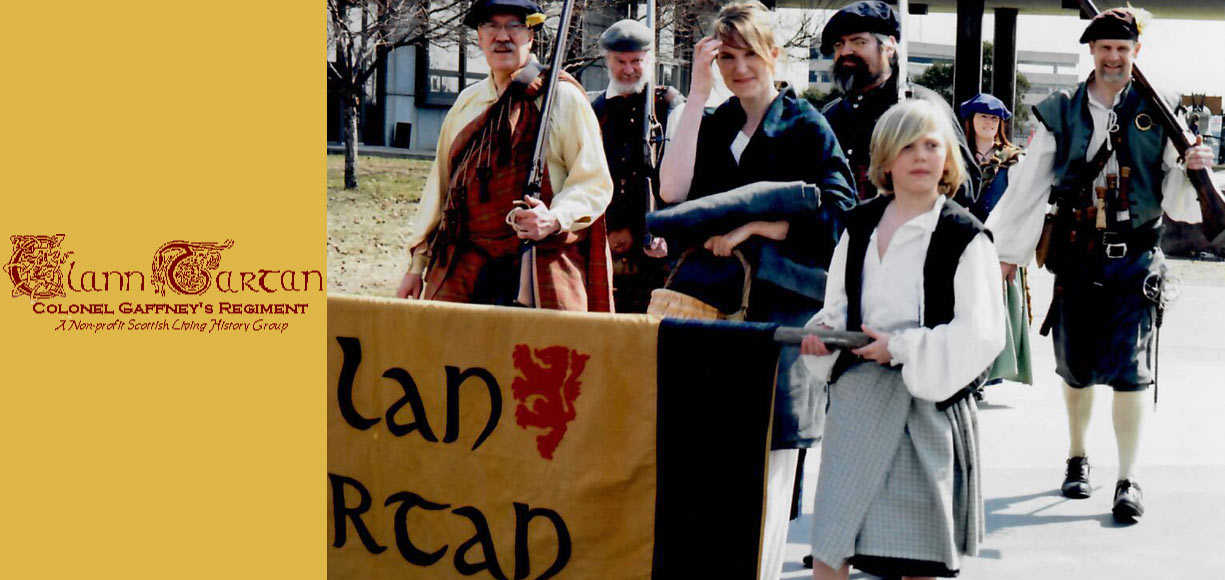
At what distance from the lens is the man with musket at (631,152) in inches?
285

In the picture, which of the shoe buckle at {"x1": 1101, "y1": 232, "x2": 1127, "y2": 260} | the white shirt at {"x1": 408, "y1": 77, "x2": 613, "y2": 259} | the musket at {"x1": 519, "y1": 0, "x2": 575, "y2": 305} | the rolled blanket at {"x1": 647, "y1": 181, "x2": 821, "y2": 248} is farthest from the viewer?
the shoe buckle at {"x1": 1101, "y1": 232, "x2": 1127, "y2": 260}

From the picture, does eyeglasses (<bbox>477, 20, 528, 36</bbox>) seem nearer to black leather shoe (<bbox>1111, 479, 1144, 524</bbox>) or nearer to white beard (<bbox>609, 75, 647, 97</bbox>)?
white beard (<bbox>609, 75, 647, 97</bbox>)

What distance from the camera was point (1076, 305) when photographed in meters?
6.14

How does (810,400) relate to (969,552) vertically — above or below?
above

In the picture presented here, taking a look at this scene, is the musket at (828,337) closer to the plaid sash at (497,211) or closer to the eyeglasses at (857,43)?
the plaid sash at (497,211)

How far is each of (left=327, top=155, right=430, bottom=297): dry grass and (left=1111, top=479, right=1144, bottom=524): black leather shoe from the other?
29.3ft

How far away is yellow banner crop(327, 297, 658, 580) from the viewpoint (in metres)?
3.94

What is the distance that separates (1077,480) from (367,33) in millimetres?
14202
